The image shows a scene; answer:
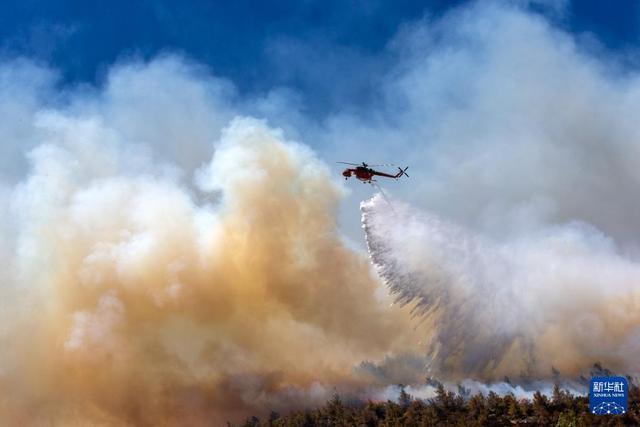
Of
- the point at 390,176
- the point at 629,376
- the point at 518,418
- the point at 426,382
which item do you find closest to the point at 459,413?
the point at 518,418

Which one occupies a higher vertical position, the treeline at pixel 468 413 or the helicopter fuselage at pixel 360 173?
the helicopter fuselage at pixel 360 173

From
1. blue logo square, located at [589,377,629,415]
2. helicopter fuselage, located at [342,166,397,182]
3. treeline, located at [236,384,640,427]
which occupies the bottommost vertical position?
blue logo square, located at [589,377,629,415]

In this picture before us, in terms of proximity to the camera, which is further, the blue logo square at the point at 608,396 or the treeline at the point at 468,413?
the treeline at the point at 468,413

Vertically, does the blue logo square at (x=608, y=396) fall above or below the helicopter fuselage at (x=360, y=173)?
below

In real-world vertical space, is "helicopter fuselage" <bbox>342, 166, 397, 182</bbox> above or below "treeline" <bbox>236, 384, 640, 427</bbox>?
above

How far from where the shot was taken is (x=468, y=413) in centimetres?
15888

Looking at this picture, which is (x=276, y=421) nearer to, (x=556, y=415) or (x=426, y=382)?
(x=426, y=382)

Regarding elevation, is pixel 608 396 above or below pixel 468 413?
below

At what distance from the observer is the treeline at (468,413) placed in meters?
145

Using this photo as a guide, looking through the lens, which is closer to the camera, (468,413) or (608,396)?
(608,396)

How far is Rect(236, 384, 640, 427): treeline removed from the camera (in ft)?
475

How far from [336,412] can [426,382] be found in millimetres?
25371

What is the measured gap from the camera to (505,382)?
17625 centimetres

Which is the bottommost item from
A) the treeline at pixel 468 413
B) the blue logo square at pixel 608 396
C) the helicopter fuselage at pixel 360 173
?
the blue logo square at pixel 608 396
